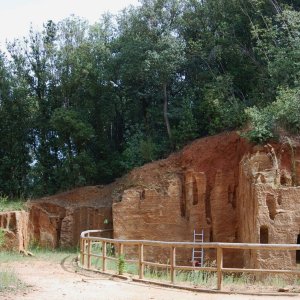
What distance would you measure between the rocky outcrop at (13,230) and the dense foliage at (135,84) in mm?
7489

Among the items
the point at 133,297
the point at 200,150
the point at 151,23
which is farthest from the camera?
the point at 151,23

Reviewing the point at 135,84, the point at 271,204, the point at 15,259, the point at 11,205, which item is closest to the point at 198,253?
the point at 271,204

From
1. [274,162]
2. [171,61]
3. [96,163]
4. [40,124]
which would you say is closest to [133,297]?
[274,162]

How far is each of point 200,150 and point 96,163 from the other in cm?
895

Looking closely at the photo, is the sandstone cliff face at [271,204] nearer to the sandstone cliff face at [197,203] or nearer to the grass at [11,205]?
the sandstone cliff face at [197,203]

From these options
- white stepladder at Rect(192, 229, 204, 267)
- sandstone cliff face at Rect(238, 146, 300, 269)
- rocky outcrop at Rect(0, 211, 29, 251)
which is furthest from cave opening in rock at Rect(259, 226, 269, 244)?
rocky outcrop at Rect(0, 211, 29, 251)

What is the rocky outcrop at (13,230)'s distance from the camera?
2389 centimetres

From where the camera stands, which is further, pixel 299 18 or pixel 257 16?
pixel 257 16

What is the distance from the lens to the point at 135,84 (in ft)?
109

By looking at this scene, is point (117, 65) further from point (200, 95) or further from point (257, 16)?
point (257, 16)

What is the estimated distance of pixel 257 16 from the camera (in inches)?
1241

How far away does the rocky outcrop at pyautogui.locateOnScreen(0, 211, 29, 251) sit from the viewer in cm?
2389

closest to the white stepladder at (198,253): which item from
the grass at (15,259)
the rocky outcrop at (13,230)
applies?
the grass at (15,259)

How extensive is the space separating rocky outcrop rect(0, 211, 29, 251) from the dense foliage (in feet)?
24.6
